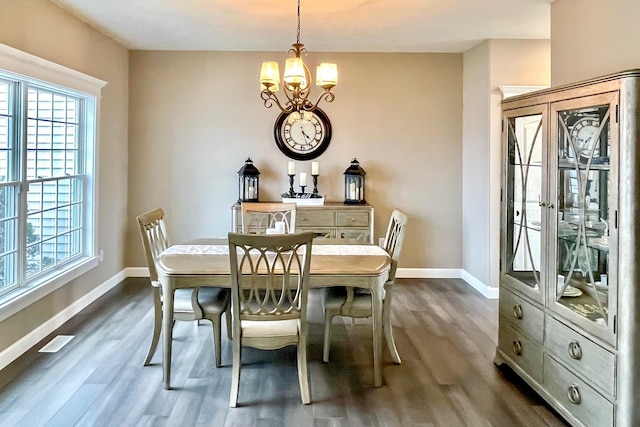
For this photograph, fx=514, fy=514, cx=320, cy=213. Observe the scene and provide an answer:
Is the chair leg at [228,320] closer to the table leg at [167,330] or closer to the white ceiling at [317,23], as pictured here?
the table leg at [167,330]

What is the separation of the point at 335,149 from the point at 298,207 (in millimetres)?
900

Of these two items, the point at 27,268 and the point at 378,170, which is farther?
the point at 378,170

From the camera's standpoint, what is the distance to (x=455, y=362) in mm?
3514

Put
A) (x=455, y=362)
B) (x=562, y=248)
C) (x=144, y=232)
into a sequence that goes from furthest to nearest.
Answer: (x=455, y=362)
(x=144, y=232)
(x=562, y=248)

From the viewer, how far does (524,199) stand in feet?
10.3

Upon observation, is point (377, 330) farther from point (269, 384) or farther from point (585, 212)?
point (585, 212)

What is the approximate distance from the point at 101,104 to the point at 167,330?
117 inches

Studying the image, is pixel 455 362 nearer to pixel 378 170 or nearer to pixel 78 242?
pixel 378 170

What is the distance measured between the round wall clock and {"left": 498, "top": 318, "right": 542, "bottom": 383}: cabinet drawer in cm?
316

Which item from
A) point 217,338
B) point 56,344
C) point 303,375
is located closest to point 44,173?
point 56,344

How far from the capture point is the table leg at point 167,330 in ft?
9.70

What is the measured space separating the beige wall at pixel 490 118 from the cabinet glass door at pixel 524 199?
73.8 inches

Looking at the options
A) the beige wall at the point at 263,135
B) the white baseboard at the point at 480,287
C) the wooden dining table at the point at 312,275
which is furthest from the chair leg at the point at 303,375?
the beige wall at the point at 263,135

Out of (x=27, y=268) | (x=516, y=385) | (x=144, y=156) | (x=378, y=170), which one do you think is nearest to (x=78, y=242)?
(x=27, y=268)
